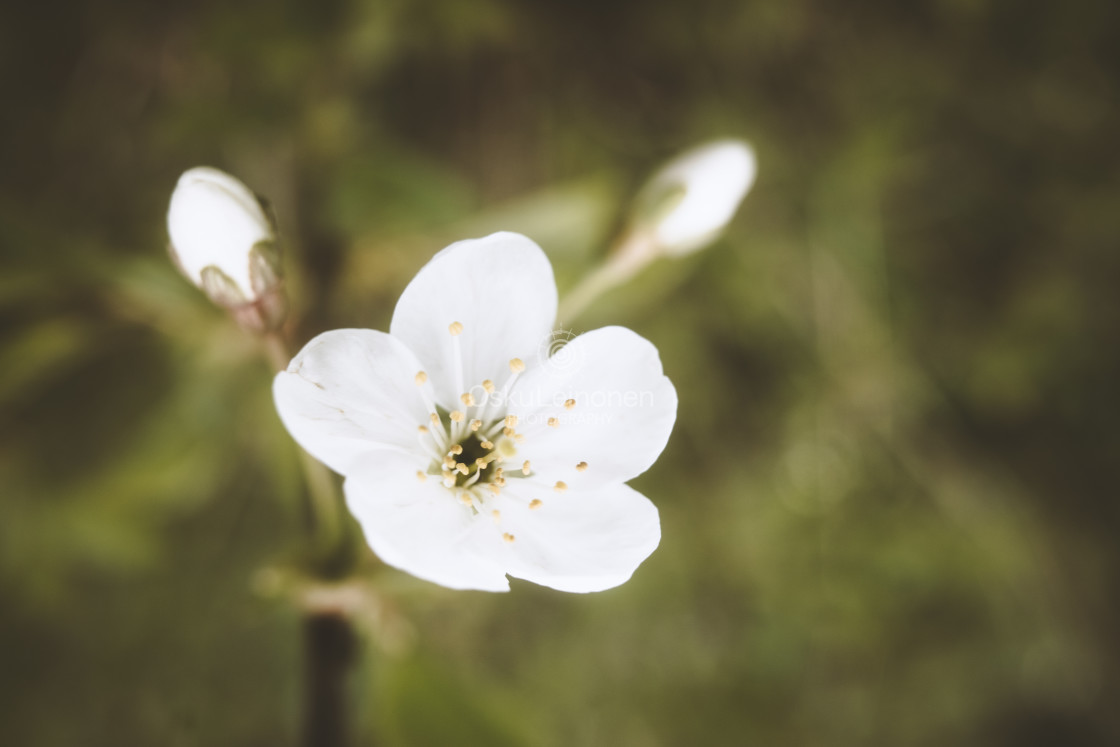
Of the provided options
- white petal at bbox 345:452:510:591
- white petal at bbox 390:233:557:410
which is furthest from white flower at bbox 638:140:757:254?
white petal at bbox 345:452:510:591

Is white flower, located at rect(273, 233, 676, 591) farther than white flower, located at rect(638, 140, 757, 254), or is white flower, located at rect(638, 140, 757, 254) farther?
white flower, located at rect(638, 140, 757, 254)

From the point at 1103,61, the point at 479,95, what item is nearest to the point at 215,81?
the point at 479,95

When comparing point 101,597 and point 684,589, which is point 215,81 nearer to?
point 101,597

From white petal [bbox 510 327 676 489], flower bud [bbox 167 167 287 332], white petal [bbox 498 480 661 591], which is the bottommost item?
white petal [bbox 498 480 661 591]

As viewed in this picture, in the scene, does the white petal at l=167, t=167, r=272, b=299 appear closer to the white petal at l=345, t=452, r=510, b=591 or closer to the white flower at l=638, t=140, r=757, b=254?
the white petal at l=345, t=452, r=510, b=591

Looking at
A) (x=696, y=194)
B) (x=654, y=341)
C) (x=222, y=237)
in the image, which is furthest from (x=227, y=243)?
(x=654, y=341)

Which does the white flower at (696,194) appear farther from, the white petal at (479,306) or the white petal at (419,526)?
the white petal at (419,526)
